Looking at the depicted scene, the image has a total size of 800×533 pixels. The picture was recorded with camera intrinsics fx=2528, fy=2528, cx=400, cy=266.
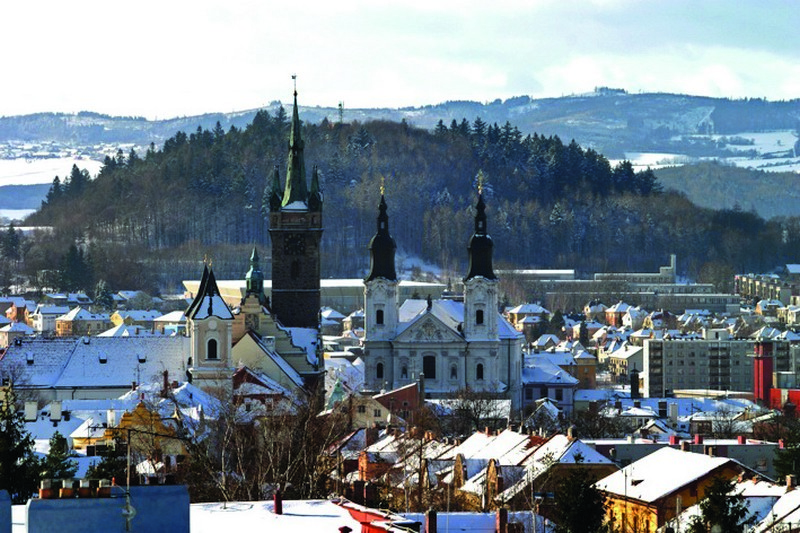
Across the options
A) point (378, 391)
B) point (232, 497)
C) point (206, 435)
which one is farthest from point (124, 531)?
point (378, 391)

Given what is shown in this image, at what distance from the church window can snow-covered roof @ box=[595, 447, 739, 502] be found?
65.9 m

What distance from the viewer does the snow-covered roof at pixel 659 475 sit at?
4841cm

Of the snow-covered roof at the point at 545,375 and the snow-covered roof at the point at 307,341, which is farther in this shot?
the snow-covered roof at the point at 545,375

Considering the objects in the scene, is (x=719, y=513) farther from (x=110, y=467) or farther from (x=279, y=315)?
(x=279, y=315)

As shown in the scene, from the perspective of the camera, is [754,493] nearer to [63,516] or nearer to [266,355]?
[63,516]

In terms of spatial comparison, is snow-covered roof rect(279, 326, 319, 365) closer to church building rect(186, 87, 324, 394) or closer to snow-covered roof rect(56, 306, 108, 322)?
church building rect(186, 87, 324, 394)

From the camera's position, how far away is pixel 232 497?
45.8 meters

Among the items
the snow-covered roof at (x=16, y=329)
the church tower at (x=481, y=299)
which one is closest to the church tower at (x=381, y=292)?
the church tower at (x=481, y=299)

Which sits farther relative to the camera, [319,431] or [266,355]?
[266,355]

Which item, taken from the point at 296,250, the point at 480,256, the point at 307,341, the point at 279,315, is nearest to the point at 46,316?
the point at 296,250

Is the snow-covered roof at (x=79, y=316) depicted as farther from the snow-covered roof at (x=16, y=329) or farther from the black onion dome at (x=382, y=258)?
the black onion dome at (x=382, y=258)

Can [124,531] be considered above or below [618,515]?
above

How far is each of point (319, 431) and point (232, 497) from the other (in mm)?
23579

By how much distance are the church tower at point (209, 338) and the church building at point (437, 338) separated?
21502 mm
